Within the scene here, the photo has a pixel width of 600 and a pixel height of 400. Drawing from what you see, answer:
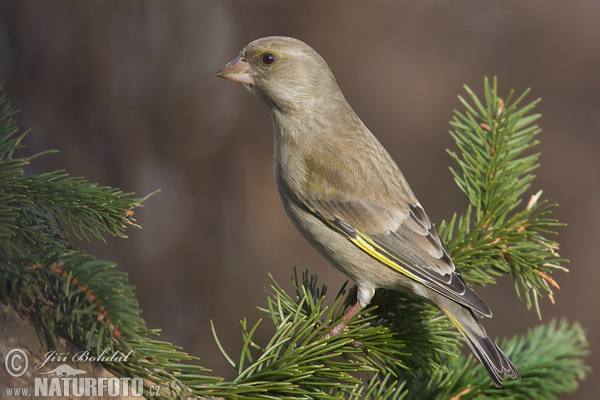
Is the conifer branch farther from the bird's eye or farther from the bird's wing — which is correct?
the bird's eye

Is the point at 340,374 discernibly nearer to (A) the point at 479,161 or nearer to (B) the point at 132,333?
(B) the point at 132,333

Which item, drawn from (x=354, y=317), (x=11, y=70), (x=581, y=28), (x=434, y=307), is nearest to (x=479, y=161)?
(x=434, y=307)

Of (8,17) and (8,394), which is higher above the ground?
(8,17)

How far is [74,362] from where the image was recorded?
0.98 metres

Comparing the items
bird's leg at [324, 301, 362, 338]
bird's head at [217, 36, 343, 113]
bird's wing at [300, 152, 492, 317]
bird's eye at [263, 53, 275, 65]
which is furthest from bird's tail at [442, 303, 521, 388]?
bird's eye at [263, 53, 275, 65]

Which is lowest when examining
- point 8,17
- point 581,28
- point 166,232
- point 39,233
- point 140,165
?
point 166,232

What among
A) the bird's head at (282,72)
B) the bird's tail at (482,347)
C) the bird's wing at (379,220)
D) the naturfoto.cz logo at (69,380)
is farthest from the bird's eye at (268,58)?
the naturfoto.cz logo at (69,380)

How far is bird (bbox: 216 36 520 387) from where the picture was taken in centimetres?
184

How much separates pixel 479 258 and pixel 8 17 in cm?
270

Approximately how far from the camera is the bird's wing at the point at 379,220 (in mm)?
1899

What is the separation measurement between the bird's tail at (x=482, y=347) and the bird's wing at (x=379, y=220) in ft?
0.59

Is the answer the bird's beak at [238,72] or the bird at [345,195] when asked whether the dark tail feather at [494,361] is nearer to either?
the bird at [345,195]

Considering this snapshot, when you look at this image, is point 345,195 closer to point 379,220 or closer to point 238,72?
point 379,220

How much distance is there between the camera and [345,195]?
6.51 feet
